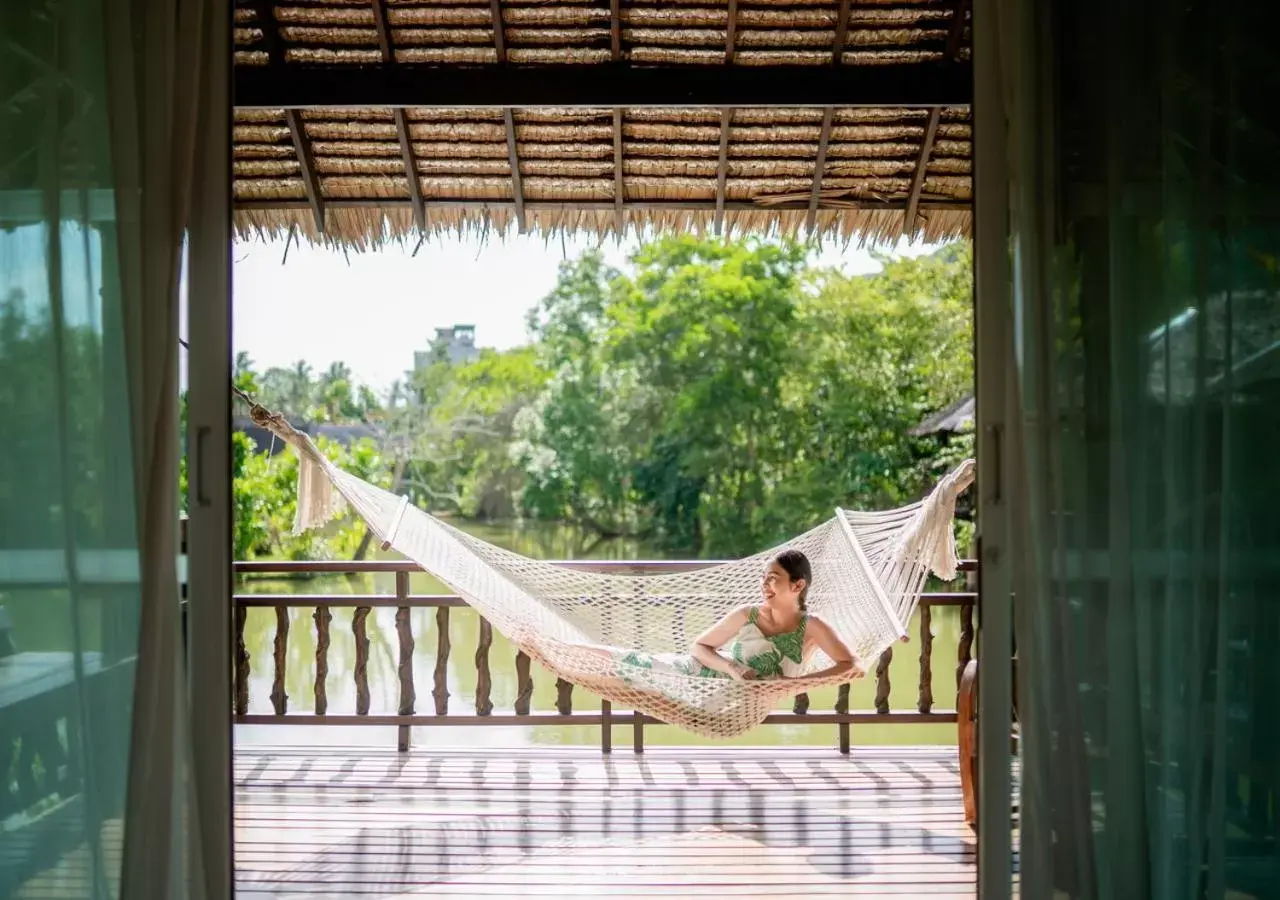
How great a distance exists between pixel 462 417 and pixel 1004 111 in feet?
49.3

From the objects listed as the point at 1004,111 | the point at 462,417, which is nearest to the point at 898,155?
the point at 1004,111

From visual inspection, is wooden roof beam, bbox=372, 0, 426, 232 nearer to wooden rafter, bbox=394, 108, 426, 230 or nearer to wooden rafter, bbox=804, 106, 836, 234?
wooden rafter, bbox=394, 108, 426, 230

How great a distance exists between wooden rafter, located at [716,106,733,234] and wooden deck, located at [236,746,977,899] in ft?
5.89

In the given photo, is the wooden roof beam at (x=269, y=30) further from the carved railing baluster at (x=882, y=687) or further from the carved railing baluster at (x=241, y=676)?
the carved railing baluster at (x=882, y=687)

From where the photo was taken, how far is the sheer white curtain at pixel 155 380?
58.8 inches

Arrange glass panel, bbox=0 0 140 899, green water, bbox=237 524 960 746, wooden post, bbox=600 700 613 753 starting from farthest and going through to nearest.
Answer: green water, bbox=237 524 960 746, wooden post, bbox=600 700 613 753, glass panel, bbox=0 0 140 899

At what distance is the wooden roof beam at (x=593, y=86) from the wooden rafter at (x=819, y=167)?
0.53 meters

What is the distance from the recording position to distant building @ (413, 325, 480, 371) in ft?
56.3

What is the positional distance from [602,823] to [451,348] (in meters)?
15.7

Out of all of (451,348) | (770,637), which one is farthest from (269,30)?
(451,348)

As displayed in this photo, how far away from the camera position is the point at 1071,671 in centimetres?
155

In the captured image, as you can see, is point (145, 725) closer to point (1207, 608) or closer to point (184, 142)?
point (184, 142)

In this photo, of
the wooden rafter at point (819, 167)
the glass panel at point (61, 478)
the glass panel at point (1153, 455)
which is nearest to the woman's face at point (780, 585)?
the wooden rafter at point (819, 167)

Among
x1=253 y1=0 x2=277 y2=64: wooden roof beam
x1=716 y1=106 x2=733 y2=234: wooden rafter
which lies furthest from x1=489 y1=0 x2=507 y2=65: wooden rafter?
x1=716 y1=106 x2=733 y2=234: wooden rafter
